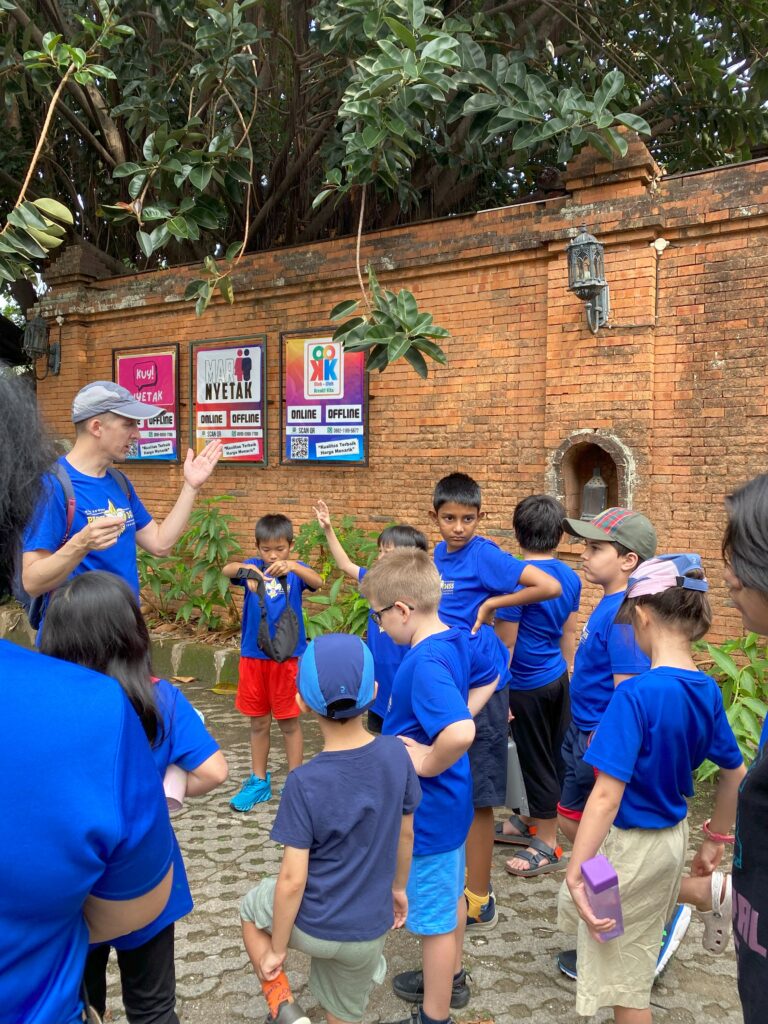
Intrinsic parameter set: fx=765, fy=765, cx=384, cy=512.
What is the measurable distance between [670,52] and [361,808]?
8024mm

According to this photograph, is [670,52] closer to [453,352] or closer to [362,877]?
[453,352]

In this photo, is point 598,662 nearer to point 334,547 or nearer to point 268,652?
point 334,547

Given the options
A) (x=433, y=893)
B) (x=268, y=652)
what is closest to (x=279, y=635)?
(x=268, y=652)

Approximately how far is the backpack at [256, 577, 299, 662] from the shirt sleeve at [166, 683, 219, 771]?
2265 mm

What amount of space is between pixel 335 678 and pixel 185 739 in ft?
1.46

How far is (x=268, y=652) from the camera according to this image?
4.41m

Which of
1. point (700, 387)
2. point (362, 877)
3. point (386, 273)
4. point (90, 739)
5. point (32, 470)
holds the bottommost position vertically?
point (362, 877)

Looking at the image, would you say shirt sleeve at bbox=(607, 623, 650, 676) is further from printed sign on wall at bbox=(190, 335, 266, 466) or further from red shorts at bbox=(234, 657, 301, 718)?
printed sign on wall at bbox=(190, 335, 266, 466)

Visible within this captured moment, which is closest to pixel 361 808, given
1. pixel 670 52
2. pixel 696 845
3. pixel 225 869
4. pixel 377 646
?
pixel 377 646

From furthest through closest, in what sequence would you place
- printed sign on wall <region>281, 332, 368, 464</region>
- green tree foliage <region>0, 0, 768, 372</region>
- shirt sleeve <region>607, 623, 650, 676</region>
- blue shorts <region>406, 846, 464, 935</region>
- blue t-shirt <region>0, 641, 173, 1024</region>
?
printed sign on wall <region>281, 332, 368, 464</region> < green tree foliage <region>0, 0, 768, 372</region> < shirt sleeve <region>607, 623, 650, 676</region> < blue shorts <region>406, 846, 464, 935</region> < blue t-shirt <region>0, 641, 173, 1024</region>

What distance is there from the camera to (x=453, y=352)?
7.07 meters

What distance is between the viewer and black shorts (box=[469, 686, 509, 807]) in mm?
3100

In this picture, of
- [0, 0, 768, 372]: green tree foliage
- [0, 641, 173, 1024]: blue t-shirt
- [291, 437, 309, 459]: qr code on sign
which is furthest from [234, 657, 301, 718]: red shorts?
[291, 437, 309, 459]: qr code on sign

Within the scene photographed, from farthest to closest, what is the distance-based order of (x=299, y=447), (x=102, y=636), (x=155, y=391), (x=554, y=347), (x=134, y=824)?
(x=155, y=391), (x=299, y=447), (x=554, y=347), (x=102, y=636), (x=134, y=824)
